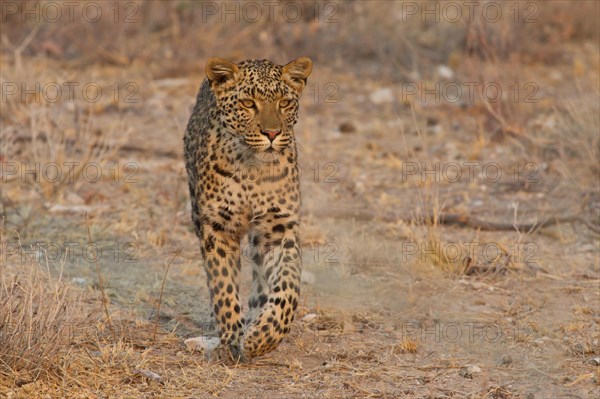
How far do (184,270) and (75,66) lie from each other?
603 cm

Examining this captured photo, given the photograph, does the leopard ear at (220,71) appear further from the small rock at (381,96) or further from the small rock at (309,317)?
the small rock at (381,96)

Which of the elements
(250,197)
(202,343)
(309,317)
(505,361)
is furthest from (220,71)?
(505,361)

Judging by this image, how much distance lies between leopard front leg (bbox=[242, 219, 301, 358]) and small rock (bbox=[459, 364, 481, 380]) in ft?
3.12

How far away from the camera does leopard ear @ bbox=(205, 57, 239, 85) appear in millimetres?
6207

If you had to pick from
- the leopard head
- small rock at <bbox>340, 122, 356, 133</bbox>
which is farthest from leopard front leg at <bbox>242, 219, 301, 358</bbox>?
small rock at <bbox>340, 122, 356, 133</bbox>

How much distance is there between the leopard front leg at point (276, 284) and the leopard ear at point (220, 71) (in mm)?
785

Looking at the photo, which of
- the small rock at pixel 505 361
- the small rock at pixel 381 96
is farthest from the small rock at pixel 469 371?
the small rock at pixel 381 96

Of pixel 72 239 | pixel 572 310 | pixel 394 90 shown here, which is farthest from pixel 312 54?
pixel 572 310

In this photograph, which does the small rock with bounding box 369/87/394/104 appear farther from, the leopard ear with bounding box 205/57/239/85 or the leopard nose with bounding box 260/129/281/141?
the leopard nose with bounding box 260/129/281/141

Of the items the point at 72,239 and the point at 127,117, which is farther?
the point at 127,117

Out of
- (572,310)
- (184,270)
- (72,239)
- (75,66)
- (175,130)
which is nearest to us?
(572,310)

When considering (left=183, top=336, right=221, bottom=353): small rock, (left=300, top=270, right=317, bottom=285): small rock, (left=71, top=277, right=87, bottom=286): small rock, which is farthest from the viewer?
(left=300, top=270, right=317, bottom=285): small rock

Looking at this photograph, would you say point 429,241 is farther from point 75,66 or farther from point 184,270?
point 75,66

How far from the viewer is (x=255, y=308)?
22.1 ft
